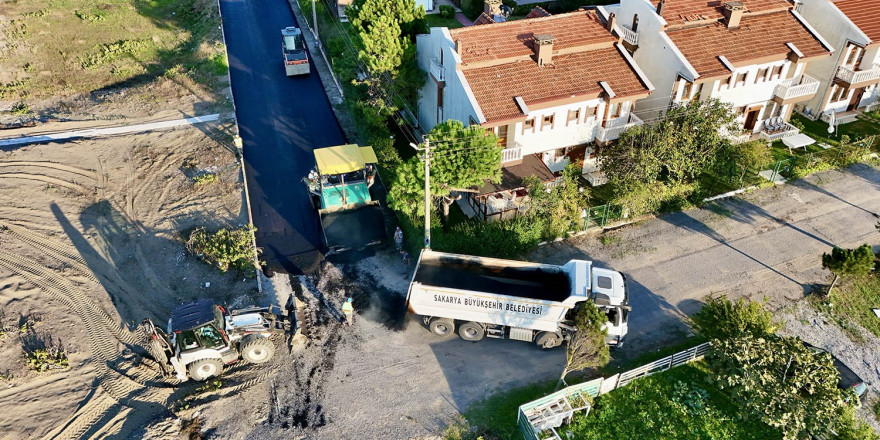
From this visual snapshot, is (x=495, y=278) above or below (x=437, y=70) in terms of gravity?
below

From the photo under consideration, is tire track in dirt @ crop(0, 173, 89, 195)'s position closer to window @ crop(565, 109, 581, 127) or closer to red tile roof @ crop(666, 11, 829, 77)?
window @ crop(565, 109, 581, 127)

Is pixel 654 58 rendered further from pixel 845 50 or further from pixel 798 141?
pixel 845 50

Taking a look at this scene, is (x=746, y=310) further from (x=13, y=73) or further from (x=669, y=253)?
(x=13, y=73)

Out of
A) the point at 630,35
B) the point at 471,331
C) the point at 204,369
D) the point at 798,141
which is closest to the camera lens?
the point at 204,369

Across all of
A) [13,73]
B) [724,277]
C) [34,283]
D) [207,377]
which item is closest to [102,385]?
[207,377]

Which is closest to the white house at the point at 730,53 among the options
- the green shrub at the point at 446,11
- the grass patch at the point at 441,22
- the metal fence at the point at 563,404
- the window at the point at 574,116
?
the window at the point at 574,116

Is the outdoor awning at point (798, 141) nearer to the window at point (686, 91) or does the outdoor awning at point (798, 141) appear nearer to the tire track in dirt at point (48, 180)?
the window at point (686, 91)

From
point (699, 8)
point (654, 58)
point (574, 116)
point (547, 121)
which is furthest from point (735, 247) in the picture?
point (699, 8)
